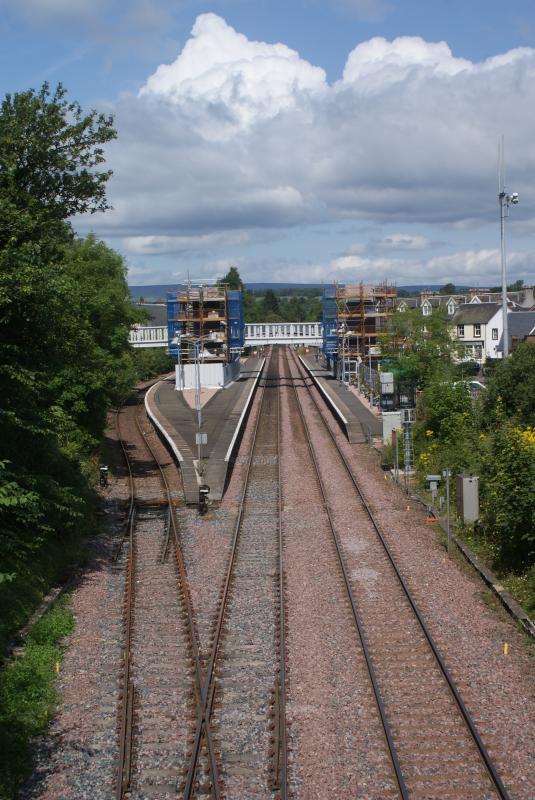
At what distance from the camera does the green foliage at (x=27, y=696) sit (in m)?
9.38

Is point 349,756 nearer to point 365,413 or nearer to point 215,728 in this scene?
point 215,728

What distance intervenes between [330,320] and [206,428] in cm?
3354

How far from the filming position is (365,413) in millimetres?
41031

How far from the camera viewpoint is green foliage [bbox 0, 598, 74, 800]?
369 inches

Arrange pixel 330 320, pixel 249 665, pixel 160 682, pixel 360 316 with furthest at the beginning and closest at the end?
pixel 330 320 < pixel 360 316 < pixel 249 665 < pixel 160 682

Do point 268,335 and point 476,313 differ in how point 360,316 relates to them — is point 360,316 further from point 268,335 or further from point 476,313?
point 268,335

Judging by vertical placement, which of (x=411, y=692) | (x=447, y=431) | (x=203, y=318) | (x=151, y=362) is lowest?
(x=411, y=692)

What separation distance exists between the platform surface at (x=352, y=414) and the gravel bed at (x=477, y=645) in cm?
1382

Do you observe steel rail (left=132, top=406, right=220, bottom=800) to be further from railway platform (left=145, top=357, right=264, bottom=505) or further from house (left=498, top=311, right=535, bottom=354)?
house (left=498, top=311, right=535, bottom=354)

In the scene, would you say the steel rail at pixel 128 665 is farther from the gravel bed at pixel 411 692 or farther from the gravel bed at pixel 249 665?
the gravel bed at pixel 411 692


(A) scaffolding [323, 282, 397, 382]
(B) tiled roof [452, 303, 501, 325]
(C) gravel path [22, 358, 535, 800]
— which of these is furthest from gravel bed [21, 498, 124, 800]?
(B) tiled roof [452, 303, 501, 325]

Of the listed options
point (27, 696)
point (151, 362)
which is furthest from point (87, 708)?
point (151, 362)

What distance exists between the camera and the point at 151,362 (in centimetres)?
8031

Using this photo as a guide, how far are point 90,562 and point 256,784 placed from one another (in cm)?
950
